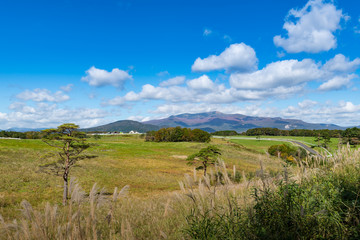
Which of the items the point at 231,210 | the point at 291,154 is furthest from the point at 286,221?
the point at 291,154

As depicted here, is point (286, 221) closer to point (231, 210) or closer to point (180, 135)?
point (231, 210)

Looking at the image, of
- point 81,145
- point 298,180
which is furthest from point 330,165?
point 81,145

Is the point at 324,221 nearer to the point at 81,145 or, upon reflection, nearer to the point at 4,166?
the point at 81,145

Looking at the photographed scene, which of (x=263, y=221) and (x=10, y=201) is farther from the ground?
(x=263, y=221)

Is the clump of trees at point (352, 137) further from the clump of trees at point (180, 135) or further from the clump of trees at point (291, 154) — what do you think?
the clump of trees at point (180, 135)

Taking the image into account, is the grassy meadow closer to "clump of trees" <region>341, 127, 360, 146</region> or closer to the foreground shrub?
the foreground shrub

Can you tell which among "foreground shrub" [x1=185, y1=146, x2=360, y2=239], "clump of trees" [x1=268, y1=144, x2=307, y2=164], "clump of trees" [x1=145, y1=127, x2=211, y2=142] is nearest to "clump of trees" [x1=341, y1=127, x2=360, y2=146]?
"clump of trees" [x1=268, y1=144, x2=307, y2=164]

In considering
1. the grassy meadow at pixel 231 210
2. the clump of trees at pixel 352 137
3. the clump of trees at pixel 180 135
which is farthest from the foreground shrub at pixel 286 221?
the clump of trees at pixel 180 135

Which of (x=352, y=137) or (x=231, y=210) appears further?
(x=352, y=137)

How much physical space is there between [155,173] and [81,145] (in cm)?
2466

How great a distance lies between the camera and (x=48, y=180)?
2959 cm

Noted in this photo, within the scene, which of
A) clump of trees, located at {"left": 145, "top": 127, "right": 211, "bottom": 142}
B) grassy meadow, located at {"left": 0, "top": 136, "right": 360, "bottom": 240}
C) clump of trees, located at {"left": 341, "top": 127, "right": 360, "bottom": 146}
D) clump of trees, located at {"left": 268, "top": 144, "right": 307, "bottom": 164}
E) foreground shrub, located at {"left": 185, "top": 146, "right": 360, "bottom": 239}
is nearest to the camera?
grassy meadow, located at {"left": 0, "top": 136, "right": 360, "bottom": 240}

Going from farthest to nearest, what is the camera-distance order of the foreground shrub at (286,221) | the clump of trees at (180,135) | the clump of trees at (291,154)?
1. the clump of trees at (180,135)
2. the clump of trees at (291,154)
3. the foreground shrub at (286,221)

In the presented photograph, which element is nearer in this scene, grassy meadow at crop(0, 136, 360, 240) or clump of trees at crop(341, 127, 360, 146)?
grassy meadow at crop(0, 136, 360, 240)
